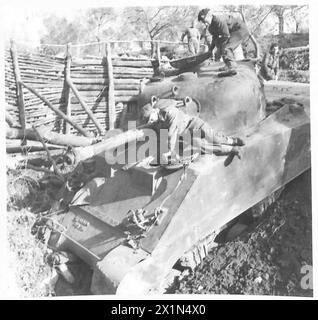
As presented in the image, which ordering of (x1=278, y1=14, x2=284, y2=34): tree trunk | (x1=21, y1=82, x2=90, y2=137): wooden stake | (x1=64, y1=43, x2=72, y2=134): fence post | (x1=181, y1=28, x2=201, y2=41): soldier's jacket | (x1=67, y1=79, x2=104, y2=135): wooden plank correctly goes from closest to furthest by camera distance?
(x1=278, y1=14, x2=284, y2=34): tree trunk → (x1=181, y1=28, x2=201, y2=41): soldier's jacket → (x1=21, y1=82, x2=90, y2=137): wooden stake → (x1=67, y1=79, x2=104, y2=135): wooden plank → (x1=64, y1=43, x2=72, y2=134): fence post

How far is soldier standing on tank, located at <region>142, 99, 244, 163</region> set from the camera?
5.86 metres

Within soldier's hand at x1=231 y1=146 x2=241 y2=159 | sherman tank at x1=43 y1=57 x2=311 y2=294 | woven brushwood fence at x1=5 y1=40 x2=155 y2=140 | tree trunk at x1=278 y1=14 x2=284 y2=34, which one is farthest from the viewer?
woven brushwood fence at x1=5 y1=40 x2=155 y2=140

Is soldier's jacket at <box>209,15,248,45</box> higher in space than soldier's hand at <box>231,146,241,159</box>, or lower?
higher

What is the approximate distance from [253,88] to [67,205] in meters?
3.42

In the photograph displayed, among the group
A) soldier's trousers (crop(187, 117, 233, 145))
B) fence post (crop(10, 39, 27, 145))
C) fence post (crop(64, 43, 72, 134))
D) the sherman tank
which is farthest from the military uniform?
fence post (crop(10, 39, 27, 145))

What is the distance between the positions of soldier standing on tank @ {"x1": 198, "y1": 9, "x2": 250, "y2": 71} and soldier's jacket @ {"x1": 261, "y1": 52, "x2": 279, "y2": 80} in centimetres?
61

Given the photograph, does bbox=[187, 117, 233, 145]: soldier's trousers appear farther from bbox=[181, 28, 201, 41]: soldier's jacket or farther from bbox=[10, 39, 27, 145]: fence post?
bbox=[10, 39, 27, 145]: fence post

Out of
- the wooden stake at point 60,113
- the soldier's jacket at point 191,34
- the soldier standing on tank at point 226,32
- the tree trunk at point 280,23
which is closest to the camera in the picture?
the soldier standing on tank at point 226,32

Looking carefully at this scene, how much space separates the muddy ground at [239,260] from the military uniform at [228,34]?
104 inches

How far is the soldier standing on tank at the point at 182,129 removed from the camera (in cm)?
586

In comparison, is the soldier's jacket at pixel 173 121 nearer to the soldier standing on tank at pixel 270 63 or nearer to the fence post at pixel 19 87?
the soldier standing on tank at pixel 270 63

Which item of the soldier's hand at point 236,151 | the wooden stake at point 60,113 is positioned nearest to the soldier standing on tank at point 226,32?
the soldier's hand at point 236,151
